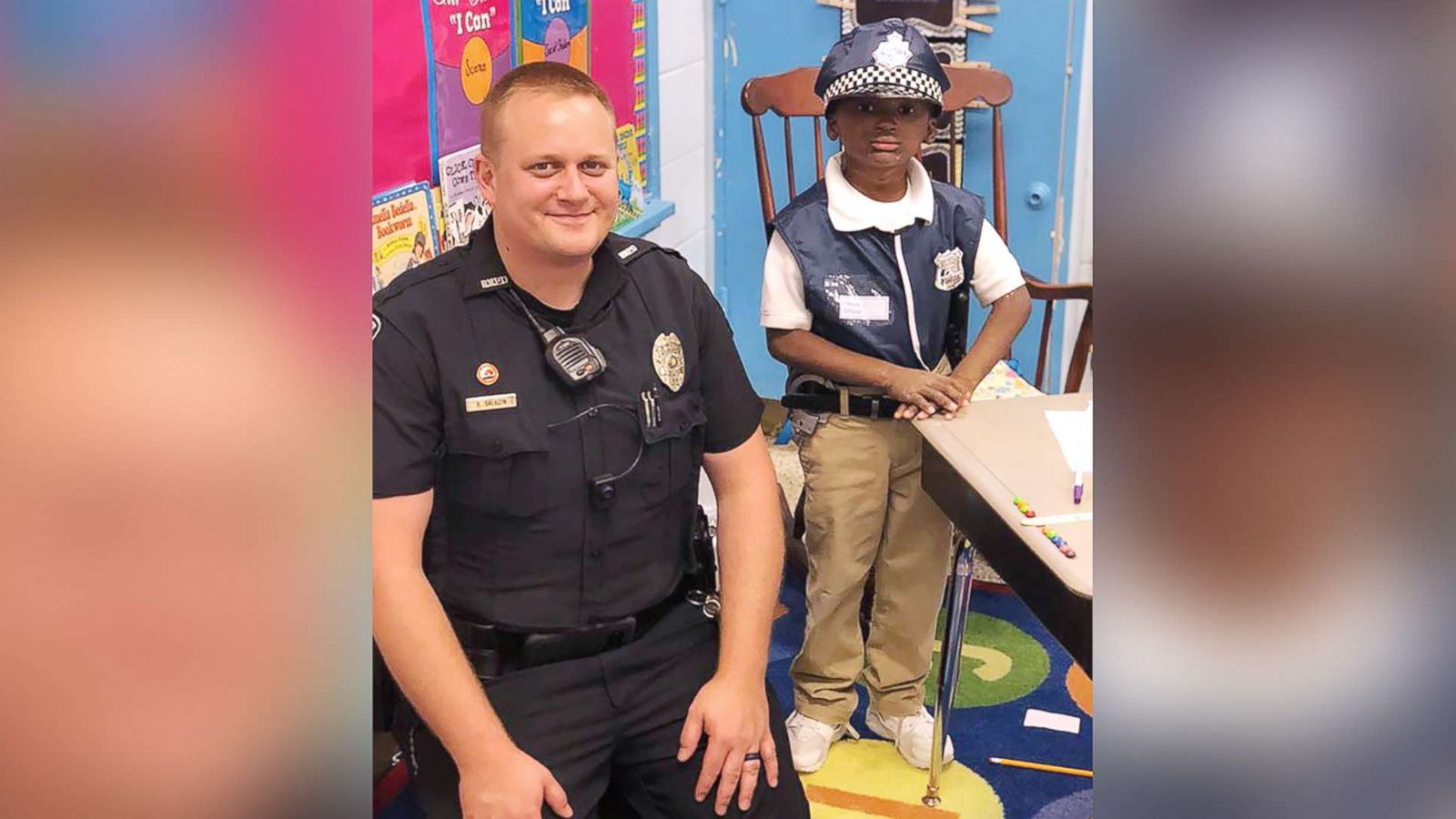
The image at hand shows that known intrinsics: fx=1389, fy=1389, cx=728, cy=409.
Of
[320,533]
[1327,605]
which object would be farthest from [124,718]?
[1327,605]

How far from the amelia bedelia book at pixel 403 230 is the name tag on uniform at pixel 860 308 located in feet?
2.15

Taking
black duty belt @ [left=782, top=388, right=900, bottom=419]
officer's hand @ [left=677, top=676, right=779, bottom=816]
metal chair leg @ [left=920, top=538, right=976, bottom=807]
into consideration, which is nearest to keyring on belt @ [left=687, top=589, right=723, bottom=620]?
officer's hand @ [left=677, top=676, right=779, bottom=816]

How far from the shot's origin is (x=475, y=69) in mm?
2350

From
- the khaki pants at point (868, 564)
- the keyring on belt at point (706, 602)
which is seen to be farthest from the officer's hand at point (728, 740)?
the khaki pants at point (868, 564)

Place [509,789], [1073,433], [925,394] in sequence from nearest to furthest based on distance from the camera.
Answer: [509,789] → [1073,433] → [925,394]

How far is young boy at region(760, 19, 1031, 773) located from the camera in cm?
217

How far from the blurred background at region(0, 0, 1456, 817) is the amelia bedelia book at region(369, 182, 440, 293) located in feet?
6.06

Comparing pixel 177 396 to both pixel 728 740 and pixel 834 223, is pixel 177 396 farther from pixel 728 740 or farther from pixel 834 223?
pixel 834 223

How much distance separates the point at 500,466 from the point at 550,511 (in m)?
0.08

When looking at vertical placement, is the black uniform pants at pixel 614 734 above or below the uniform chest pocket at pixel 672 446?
below

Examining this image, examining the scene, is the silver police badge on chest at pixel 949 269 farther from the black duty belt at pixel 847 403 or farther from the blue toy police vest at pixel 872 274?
the black duty belt at pixel 847 403

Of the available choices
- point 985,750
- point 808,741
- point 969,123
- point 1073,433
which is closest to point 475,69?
point 1073,433

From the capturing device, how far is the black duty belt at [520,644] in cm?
158

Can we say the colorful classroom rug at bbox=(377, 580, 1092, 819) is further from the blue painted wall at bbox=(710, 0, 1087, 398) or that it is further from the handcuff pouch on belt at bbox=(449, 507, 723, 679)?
the blue painted wall at bbox=(710, 0, 1087, 398)
